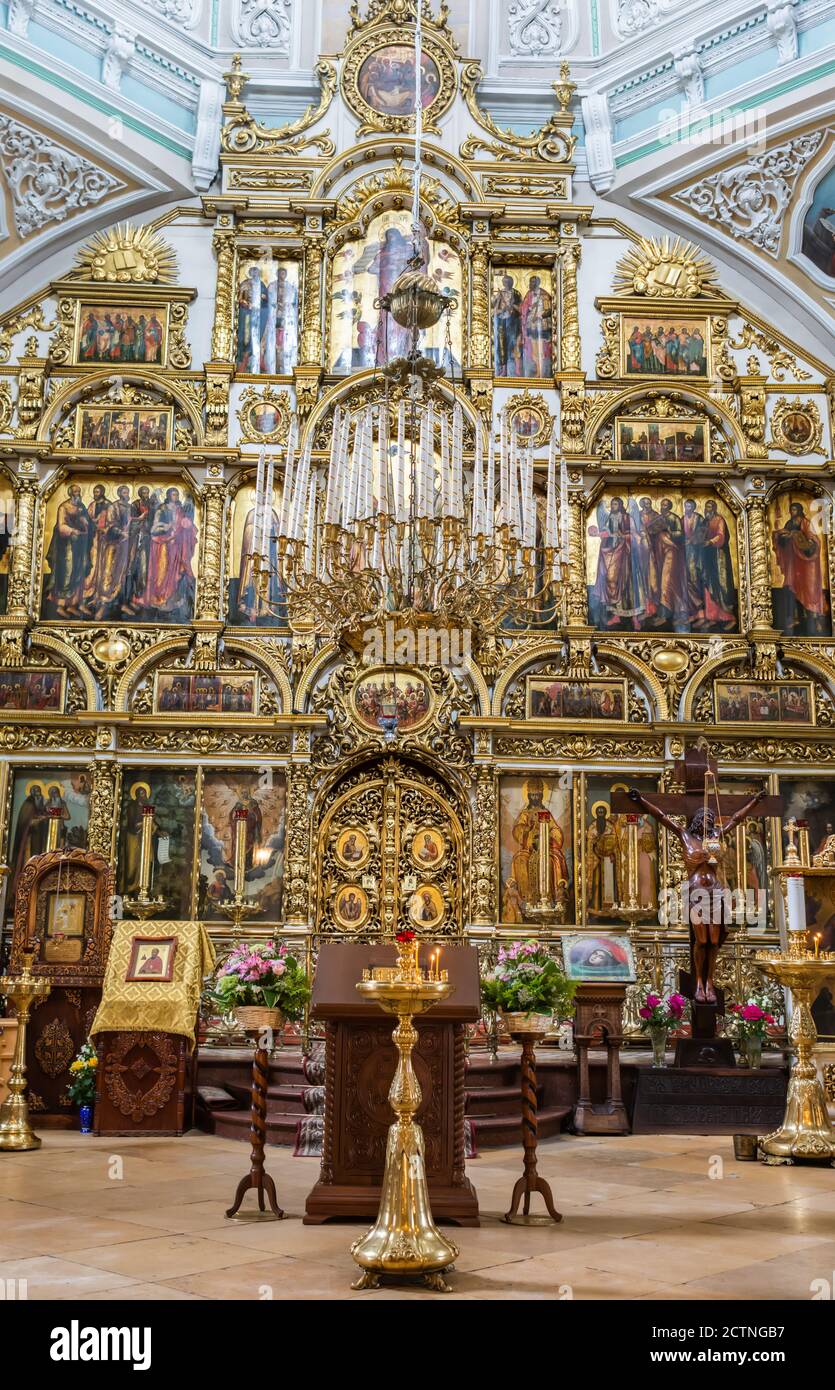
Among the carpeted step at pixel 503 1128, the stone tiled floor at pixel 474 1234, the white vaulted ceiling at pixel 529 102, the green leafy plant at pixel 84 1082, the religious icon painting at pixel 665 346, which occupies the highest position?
the white vaulted ceiling at pixel 529 102

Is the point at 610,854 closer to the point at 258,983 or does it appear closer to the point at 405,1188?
the point at 258,983

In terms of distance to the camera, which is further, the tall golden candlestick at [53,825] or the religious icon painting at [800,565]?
the religious icon painting at [800,565]

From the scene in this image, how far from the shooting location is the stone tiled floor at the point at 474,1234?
4664 millimetres

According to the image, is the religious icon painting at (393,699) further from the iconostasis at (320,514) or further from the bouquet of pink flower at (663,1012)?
the bouquet of pink flower at (663,1012)

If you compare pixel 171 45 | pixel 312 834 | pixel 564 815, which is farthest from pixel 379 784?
pixel 171 45

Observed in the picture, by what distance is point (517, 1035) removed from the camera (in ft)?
22.7

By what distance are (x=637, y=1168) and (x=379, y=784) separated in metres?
6.63

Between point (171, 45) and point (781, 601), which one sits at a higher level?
point (171, 45)

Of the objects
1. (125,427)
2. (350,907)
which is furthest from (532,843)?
(125,427)

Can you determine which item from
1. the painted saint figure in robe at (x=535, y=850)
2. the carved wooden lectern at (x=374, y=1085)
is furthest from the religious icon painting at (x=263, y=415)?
the carved wooden lectern at (x=374, y=1085)

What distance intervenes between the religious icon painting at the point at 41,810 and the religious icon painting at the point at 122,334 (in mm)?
5071

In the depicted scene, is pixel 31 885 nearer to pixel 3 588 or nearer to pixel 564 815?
pixel 3 588

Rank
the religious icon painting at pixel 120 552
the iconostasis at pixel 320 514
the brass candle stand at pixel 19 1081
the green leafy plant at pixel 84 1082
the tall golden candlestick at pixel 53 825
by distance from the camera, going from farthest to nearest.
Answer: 1. the religious icon painting at pixel 120 552
2. the iconostasis at pixel 320 514
3. the tall golden candlestick at pixel 53 825
4. the green leafy plant at pixel 84 1082
5. the brass candle stand at pixel 19 1081

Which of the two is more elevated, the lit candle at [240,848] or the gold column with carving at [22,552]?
the gold column with carving at [22,552]
